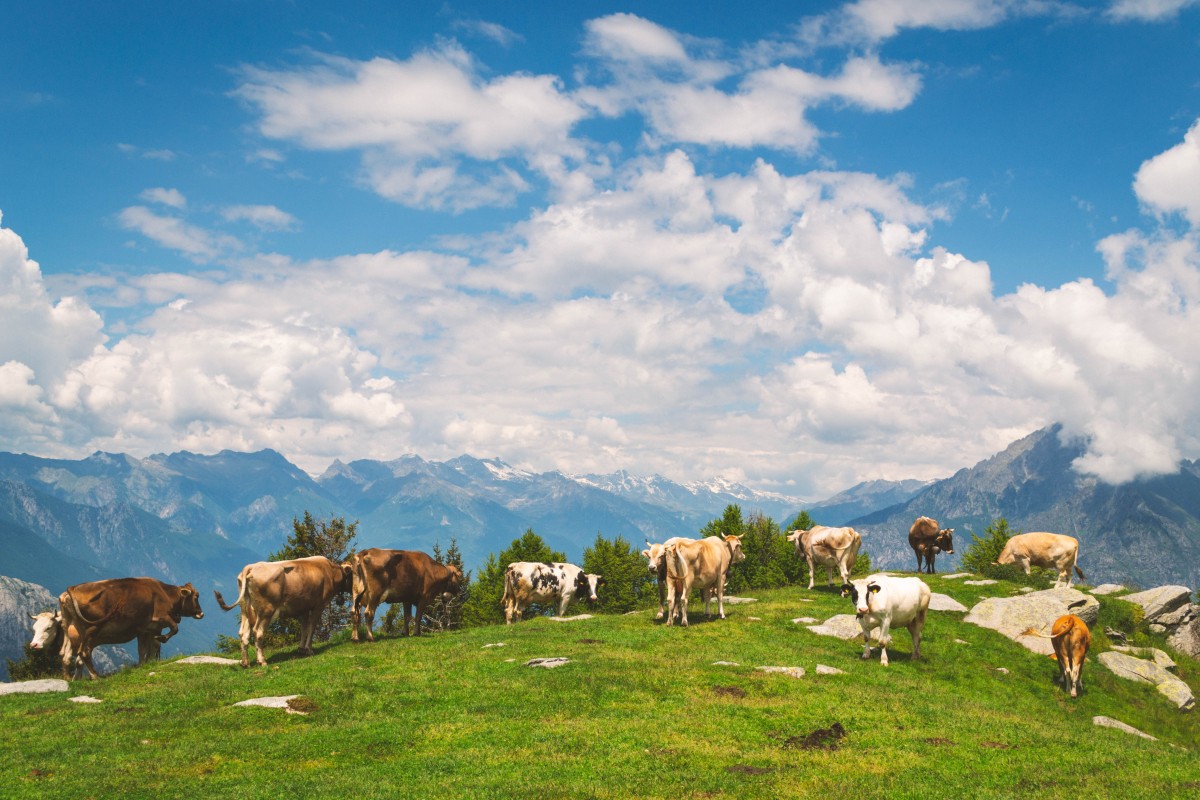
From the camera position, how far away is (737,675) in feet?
65.6

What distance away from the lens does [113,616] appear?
85.0 feet

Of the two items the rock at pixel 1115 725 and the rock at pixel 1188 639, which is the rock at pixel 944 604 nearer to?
the rock at pixel 1115 725

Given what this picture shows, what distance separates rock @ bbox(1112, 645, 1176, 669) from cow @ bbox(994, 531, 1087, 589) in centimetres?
814

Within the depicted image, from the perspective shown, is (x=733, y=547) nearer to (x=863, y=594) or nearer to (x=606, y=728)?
(x=863, y=594)

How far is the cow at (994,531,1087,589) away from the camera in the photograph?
126 feet

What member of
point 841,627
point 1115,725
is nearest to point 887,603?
point 841,627

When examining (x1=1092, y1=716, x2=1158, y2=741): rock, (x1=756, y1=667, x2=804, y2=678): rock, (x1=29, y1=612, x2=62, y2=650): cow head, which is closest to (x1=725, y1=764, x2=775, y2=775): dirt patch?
(x1=756, y1=667, x2=804, y2=678): rock

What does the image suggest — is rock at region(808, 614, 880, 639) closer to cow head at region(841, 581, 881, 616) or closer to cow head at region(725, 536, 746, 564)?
cow head at region(841, 581, 881, 616)

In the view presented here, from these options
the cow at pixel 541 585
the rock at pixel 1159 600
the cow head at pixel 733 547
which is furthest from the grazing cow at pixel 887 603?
the rock at pixel 1159 600

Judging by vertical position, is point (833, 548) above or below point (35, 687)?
above

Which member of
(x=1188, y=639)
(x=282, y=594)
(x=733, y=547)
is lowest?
(x=1188, y=639)

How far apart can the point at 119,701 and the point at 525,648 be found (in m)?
11.2

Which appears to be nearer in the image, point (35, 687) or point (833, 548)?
point (35, 687)

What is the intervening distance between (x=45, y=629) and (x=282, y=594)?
10629mm
